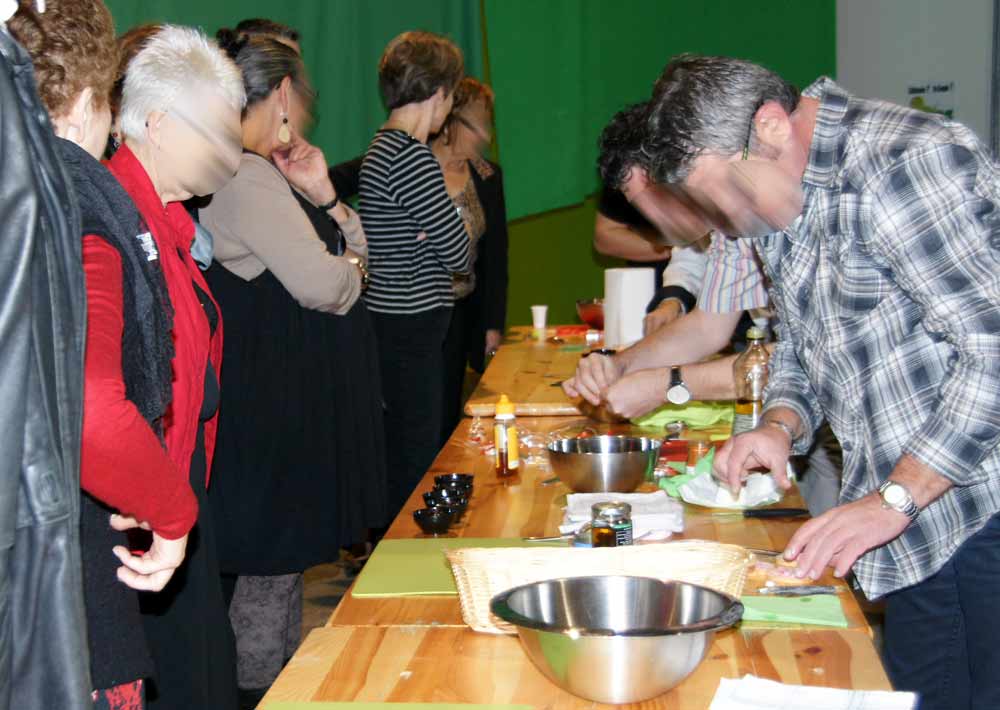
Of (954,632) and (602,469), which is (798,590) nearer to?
(954,632)

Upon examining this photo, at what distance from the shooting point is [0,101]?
→ 0.97 meters

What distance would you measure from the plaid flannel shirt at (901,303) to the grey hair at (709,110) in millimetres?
109

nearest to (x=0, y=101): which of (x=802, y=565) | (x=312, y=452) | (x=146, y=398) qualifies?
(x=146, y=398)

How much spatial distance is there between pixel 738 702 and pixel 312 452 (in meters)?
1.72

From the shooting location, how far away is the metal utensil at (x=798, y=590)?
155 cm

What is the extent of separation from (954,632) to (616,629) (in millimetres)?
710

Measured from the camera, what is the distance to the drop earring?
2.75m

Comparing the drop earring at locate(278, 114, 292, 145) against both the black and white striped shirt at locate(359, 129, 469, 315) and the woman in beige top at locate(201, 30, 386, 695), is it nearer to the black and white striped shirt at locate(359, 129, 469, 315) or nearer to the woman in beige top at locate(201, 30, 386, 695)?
the woman in beige top at locate(201, 30, 386, 695)

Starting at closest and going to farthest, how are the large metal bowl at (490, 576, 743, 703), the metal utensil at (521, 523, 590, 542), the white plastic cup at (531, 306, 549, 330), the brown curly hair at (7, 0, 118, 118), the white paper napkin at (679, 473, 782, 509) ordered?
the large metal bowl at (490, 576, 743, 703)
the brown curly hair at (7, 0, 118, 118)
the metal utensil at (521, 523, 590, 542)
the white paper napkin at (679, 473, 782, 509)
the white plastic cup at (531, 306, 549, 330)

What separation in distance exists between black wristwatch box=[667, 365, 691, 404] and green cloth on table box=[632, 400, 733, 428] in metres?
0.10

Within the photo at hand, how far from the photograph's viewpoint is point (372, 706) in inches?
49.1

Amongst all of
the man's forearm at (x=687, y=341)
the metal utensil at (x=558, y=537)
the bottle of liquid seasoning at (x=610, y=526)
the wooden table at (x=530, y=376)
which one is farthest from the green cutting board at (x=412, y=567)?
the man's forearm at (x=687, y=341)

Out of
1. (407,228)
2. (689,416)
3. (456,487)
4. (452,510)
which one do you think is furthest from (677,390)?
(407,228)

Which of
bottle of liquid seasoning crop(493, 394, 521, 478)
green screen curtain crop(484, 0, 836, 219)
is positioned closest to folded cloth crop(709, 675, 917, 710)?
bottle of liquid seasoning crop(493, 394, 521, 478)
